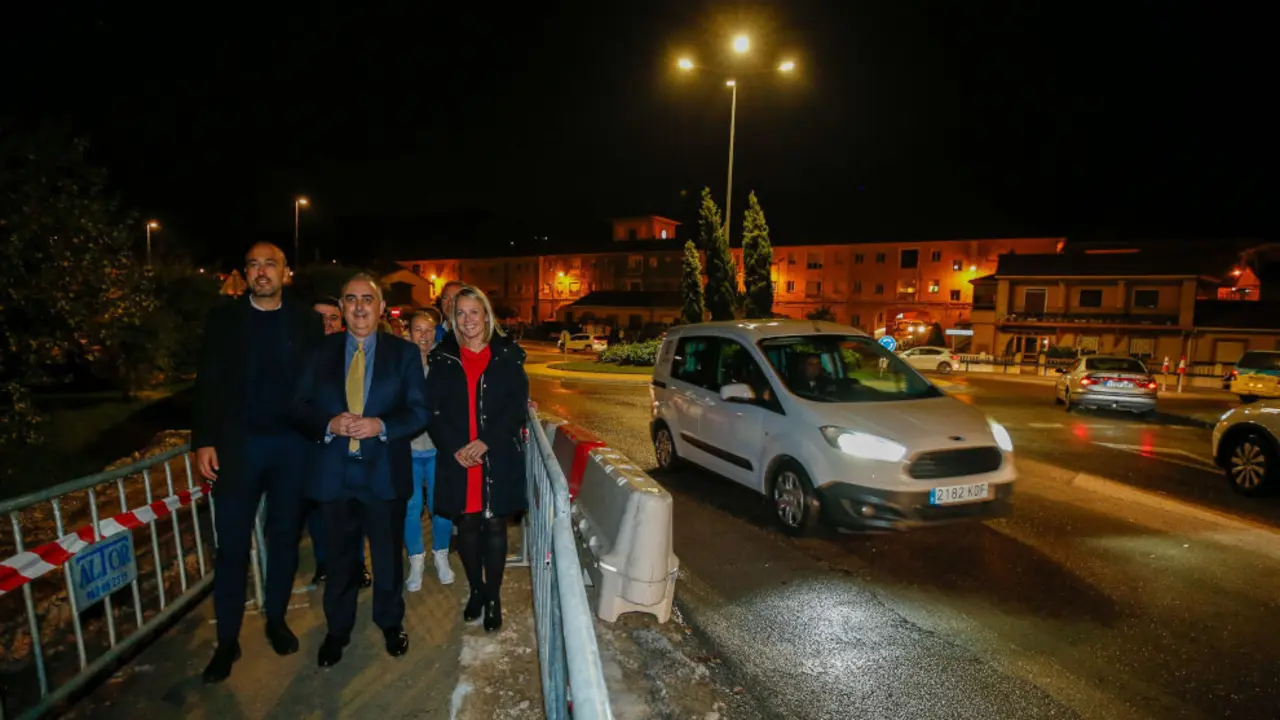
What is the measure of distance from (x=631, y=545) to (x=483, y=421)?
44.7 inches

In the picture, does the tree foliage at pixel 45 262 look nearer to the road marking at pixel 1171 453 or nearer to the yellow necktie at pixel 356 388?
the yellow necktie at pixel 356 388

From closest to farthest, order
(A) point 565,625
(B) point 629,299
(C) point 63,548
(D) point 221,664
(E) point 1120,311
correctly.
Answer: (A) point 565,625 < (C) point 63,548 < (D) point 221,664 < (E) point 1120,311 < (B) point 629,299

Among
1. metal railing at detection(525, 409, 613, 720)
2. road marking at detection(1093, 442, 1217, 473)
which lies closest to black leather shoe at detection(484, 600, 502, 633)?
metal railing at detection(525, 409, 613, 720)

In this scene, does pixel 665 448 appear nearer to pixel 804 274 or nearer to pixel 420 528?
pixel 420 528

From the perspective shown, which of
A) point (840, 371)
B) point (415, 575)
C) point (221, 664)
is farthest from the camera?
point (840, 371)

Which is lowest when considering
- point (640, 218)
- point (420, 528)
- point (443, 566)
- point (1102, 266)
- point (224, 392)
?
point (443, 566)

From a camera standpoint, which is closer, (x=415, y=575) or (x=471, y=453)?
(x=471, y=453)

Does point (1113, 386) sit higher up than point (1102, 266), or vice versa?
point (1102, 266)

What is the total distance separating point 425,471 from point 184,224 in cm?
8813

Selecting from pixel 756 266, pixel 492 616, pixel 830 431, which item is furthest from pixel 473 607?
pixel 756 266

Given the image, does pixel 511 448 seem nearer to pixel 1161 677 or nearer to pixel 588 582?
pixel 588 582

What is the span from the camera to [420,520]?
457cm

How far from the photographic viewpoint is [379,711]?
3051mm

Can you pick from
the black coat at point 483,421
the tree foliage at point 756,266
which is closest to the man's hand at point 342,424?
the black coat at point 483,421
